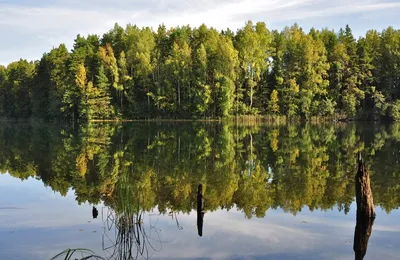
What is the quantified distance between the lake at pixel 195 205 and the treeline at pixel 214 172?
5 centimetres

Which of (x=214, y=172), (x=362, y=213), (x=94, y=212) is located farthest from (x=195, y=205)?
(x=214, y=172)

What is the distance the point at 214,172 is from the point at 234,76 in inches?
2016

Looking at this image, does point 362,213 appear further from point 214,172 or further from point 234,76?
point 234,76

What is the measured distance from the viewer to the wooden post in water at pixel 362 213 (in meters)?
9.30

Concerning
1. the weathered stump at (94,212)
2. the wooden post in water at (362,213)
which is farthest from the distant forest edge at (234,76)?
the wooden post in water at (362,213)

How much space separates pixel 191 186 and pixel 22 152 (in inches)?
677

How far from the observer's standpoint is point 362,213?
10828 millimetres

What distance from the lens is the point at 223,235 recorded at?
1022 cm

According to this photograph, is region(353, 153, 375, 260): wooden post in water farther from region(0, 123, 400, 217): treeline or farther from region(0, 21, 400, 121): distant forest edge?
region(0, 21, 400, 121): distant forest edge

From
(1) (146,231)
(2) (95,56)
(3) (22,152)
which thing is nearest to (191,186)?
(1) (146,231)

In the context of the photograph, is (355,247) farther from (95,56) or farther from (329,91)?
(95,56)

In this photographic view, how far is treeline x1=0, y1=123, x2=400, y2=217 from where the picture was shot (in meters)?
13.6

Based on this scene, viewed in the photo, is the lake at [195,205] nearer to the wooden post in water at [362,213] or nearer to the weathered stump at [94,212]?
the weathered stump at [94,212]

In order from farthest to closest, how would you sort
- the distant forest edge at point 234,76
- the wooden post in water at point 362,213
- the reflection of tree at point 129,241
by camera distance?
the distant forest edge at point 234,76, the wooden post in water at point 362,213, the reflection of tree at point 129,241
